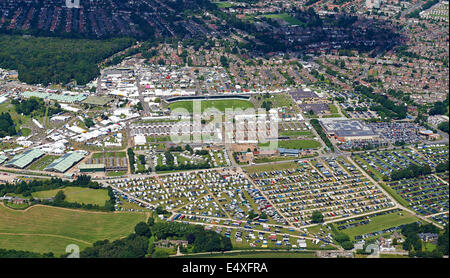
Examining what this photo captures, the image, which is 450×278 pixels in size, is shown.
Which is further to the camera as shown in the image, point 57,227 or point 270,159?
point 270,159

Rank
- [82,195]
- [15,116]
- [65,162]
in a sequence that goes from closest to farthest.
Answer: [82,195] → [65,162] → [15,116]

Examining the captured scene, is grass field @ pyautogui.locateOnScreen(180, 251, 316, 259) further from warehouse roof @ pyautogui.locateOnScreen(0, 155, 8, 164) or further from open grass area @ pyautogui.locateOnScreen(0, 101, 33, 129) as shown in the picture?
open grass area @ pyautogui.locateOnScreen(0, 101, 33, 129)

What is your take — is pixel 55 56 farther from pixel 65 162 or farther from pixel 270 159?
pixel 270 159

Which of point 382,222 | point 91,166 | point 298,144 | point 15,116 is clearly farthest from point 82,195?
point 382,222

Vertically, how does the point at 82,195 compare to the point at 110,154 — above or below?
below

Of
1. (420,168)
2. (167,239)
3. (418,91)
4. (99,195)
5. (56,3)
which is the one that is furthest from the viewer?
(56,3)

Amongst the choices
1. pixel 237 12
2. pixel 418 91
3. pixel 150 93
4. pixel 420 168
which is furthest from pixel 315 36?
pixel 420 168

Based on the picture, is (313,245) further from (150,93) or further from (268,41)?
(268,41)
